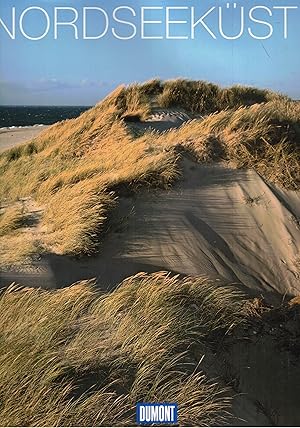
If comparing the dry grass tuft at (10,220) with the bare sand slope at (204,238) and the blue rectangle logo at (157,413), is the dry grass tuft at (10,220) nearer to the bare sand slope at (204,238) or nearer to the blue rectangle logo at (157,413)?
the bare sand slope at (204,238)

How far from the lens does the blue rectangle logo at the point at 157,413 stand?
11.7 feet

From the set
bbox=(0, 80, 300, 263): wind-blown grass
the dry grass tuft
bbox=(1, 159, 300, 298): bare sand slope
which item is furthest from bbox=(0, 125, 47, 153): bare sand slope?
bbox=(1, 159, 300, 298): bare sand slope

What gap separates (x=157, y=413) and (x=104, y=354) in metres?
0.56

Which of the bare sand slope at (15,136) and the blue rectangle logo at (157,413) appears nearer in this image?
the blue rectangle logo at (157,413)

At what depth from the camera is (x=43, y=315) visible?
13.7 feet

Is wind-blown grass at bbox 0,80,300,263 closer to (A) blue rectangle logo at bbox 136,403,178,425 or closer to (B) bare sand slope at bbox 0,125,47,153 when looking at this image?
(A) blue rectangle logo at bbox 136,403,178,425

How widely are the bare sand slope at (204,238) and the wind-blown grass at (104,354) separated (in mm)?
624

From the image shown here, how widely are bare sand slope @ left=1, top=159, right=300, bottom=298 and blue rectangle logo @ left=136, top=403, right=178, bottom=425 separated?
1.55 meters

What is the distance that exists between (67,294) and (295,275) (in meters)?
2.57

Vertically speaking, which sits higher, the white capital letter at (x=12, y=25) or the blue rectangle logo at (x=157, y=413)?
the white capital letter at (x=12, y=25)

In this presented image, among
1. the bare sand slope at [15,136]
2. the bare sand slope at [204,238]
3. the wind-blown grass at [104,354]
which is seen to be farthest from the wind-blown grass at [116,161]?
the bare sand slope at [15,136]

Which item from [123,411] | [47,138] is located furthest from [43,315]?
[47,138]

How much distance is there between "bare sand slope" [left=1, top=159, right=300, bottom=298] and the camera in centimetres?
529

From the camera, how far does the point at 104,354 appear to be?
12.7ft
